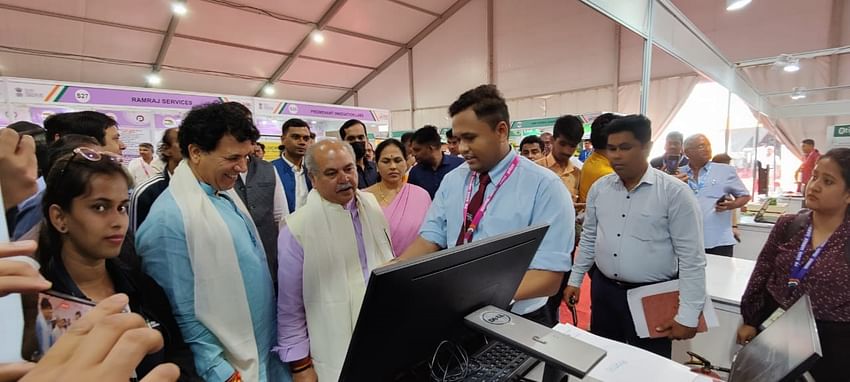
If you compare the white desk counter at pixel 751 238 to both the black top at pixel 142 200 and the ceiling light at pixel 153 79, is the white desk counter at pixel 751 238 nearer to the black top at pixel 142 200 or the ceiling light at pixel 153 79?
the black top at pixel 142 200

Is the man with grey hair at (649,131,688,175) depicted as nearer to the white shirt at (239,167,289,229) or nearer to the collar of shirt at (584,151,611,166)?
the collar of shirt at (584,151,611,166)

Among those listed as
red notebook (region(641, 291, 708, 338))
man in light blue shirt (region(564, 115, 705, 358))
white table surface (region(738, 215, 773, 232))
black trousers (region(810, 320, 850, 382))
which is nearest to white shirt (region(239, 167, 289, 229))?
man in light blue shirt (region(564, 115, 705, 358))

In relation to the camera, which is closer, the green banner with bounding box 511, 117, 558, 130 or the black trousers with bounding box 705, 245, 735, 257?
the black trousers with bounding box 705, 245, 735, 257

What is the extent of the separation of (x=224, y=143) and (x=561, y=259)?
120cm

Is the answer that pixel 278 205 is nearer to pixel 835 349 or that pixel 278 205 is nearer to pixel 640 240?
pixel 640 240

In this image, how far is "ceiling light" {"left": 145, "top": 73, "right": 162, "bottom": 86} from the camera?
34.3ft

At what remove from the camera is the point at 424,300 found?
2.05 ft

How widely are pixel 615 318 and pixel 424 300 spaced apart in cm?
160

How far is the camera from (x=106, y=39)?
8.88 meters

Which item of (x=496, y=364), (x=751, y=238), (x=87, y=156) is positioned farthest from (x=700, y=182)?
(x=87, y=156)

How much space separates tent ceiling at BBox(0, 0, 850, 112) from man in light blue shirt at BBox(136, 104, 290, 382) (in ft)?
30.1

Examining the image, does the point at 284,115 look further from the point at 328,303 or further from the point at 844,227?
the point at 844,227

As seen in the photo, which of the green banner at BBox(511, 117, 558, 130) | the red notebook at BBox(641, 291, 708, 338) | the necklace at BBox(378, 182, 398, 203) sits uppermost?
the green banner at BBox(511, 117, 558, 130)

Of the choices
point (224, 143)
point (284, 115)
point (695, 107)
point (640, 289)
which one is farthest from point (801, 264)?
point (695, 107)
